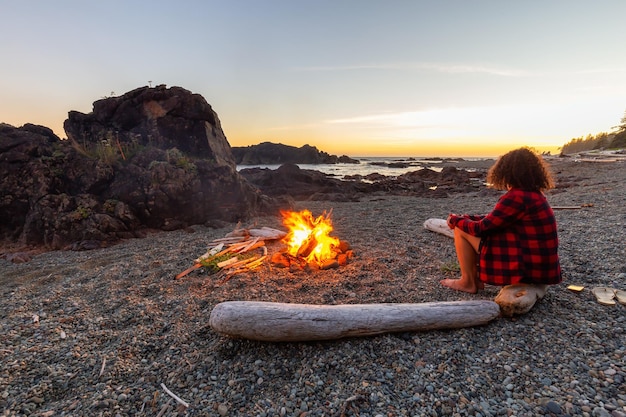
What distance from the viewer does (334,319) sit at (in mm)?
3395

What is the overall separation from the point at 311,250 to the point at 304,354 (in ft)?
10.3

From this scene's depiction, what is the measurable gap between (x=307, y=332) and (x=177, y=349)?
1.60 metres

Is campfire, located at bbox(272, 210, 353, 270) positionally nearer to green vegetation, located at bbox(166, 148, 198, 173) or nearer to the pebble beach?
the pebble beach

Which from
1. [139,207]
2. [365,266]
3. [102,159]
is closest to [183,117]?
[102,159]

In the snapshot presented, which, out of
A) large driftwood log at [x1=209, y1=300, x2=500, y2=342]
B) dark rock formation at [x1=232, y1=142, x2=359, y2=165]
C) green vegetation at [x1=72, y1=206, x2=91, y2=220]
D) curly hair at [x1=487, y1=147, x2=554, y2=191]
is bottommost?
large driftwood log at [x1=209, y1=300, x2=500, y2=342]

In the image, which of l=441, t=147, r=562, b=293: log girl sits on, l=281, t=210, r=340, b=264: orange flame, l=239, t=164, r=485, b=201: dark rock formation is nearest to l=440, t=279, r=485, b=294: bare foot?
l=441, t=147, r=562, b=293: log girl sits on

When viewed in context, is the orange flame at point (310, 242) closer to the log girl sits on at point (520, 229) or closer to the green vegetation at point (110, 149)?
the log girl sits on at point (520, 229)

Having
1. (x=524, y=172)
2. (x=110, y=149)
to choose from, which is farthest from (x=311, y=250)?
(x=110, y=149)

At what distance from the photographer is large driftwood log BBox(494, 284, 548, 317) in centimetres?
361

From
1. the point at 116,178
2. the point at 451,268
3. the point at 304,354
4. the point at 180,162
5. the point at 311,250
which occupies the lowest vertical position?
the point at 304,354

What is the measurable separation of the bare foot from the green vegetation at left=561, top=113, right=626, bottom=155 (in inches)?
2410

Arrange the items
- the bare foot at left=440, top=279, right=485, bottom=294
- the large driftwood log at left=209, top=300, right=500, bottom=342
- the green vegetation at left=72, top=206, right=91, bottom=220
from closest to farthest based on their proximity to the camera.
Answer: the large driftwood log at left=209, top=300, right=500, bottom=342 → the bare foot at left=440, top=279, right=485, bottom=294 → the green vegetation at left=72, top=206, right=91, bottom=220

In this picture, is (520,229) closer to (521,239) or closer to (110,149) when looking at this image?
(521,239)

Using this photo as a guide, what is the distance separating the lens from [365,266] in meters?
5.89
